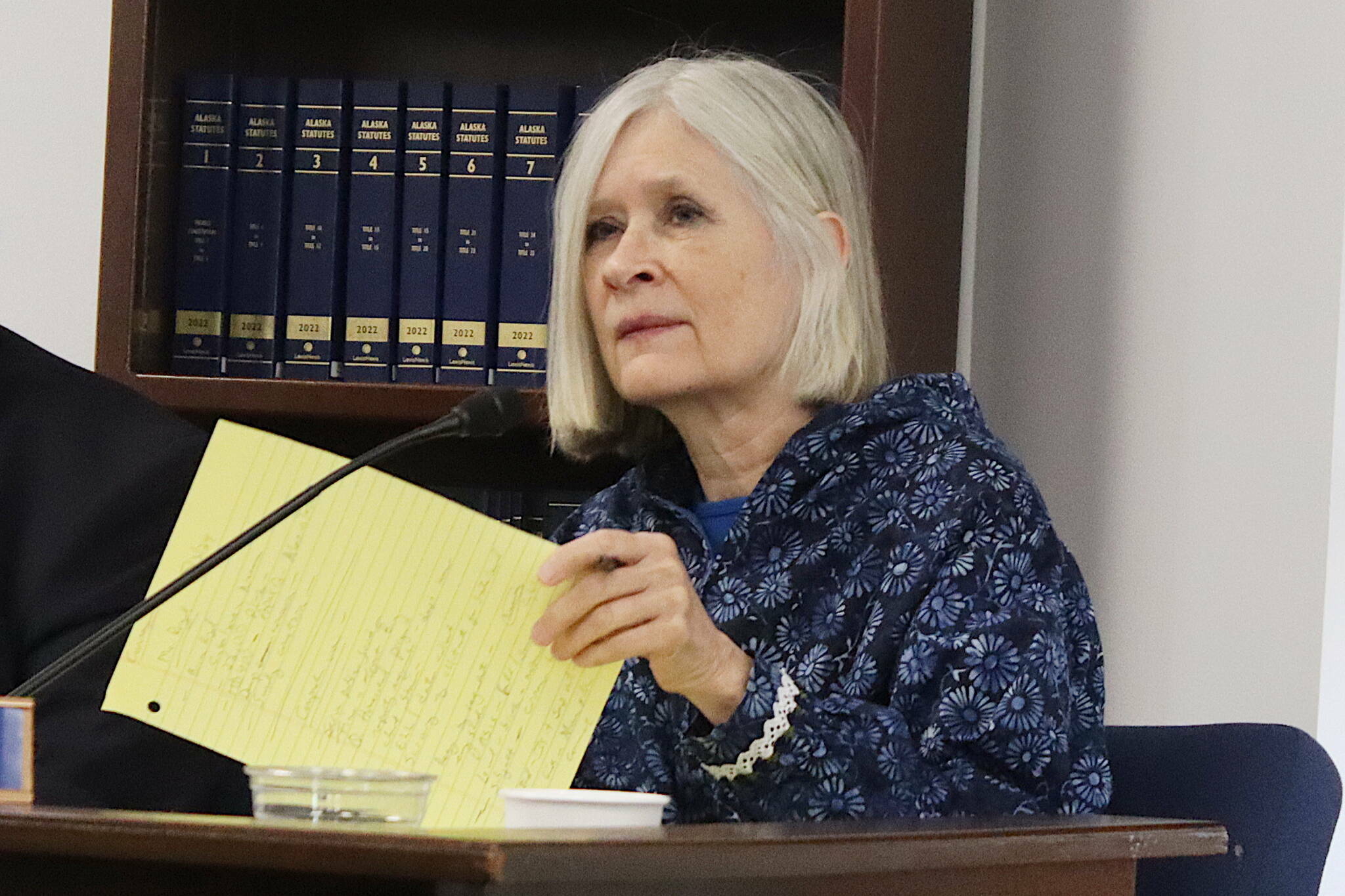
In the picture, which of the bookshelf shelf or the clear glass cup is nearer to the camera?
the clear glass cup

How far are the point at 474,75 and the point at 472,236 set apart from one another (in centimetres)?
36

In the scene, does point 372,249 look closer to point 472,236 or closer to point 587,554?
point 472,236

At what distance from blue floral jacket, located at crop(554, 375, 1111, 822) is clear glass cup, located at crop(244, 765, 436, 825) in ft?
1.42

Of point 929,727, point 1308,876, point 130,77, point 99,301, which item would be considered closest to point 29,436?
point 99,301

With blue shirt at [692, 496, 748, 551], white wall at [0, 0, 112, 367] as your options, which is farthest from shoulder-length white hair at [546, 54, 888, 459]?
white wall at [0, 0, 112, 367]

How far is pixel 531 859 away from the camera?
0.59 m

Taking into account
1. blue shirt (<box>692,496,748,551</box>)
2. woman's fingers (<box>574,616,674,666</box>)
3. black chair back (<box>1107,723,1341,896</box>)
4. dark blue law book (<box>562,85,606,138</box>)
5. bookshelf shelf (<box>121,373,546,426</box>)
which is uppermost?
dark blue law book (<box>562,85,606,138</box>)

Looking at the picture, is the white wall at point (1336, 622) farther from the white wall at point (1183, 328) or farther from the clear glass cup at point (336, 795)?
the clear glass cup at point (336, 795)

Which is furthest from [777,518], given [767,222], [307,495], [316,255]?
[316,255]

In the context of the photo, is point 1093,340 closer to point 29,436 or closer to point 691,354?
point 691,354

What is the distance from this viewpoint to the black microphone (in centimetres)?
96

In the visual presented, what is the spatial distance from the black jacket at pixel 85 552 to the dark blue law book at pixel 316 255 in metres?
0.47

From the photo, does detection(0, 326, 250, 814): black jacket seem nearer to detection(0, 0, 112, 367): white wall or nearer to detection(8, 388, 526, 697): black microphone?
detection(8, 388, 526, 697): black microphone

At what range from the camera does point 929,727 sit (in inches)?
51.0
